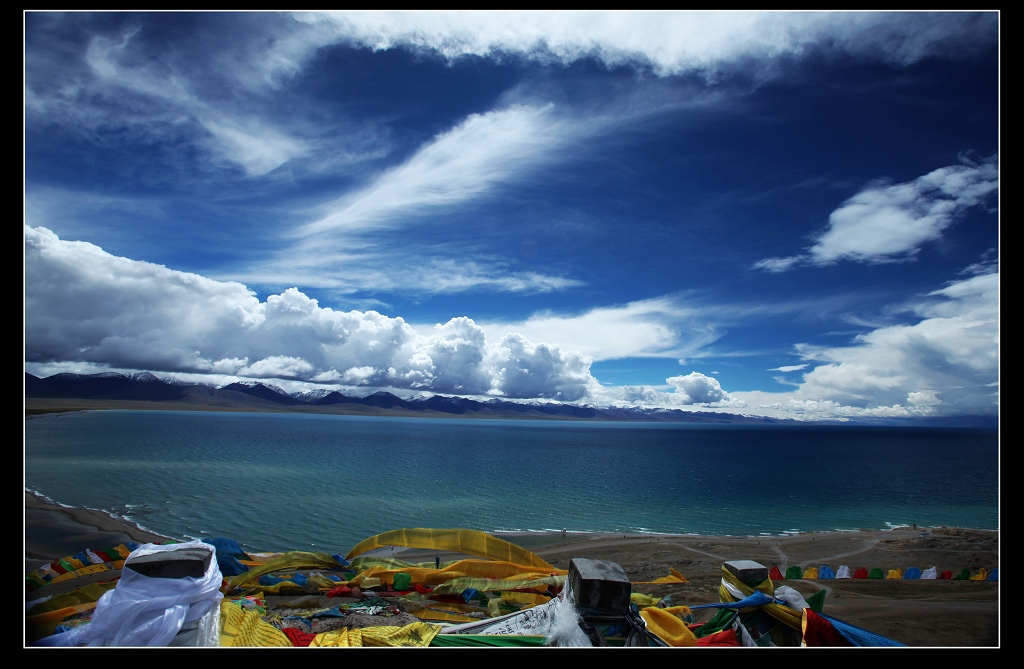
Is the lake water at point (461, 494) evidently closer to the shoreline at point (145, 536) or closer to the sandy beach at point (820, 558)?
the shoreline at point (145, 536)

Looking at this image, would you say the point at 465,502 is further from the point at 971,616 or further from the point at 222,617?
the point at 222,617

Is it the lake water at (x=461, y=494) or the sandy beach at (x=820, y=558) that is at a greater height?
the sandy beach at (x=820, y=558)

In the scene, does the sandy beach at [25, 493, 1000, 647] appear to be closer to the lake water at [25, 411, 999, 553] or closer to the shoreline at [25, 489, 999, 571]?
the shoreline at [25, 489, 999, 571]

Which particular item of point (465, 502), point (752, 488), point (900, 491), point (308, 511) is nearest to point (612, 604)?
point (308, 511)

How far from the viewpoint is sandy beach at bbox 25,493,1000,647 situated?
11891 millimetres

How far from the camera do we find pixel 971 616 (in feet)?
40.4

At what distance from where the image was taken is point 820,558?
66.1ft

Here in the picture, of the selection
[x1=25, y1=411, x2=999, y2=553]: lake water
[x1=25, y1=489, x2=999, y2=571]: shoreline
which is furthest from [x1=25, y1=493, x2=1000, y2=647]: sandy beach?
[x1=25, y1=411, x2=999, y2=553]: lake water

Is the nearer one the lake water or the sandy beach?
the sandy beach

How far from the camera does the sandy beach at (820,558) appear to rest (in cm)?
1189

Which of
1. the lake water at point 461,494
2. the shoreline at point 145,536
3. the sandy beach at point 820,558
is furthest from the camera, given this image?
the lake water at point 461,494

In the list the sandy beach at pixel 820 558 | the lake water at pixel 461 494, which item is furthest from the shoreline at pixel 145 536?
the lake water at pixel 461 494

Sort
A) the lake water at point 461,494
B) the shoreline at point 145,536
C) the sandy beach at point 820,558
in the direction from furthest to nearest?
the lake water at point 461,494
the shoreline at point 145,536
the sandy beach at point 820,558

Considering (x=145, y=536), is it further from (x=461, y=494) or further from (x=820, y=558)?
(x=820, y=558)
